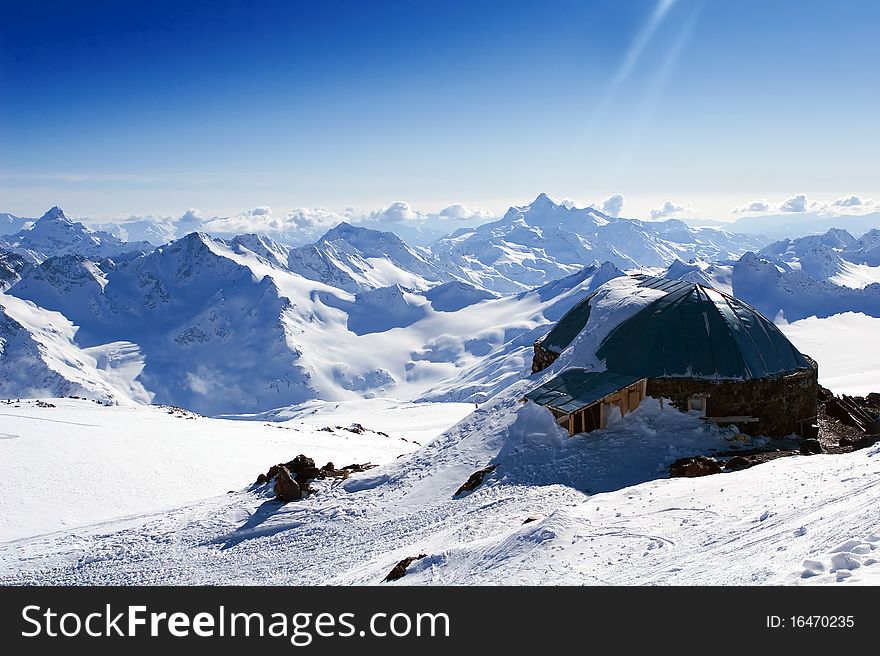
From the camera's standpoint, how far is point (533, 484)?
63.2ft

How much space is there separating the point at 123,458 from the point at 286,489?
1402 cm

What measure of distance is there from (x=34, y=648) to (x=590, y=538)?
9.92 metres

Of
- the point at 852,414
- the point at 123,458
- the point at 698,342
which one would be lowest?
the point at 123,458

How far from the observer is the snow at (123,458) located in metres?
25.8

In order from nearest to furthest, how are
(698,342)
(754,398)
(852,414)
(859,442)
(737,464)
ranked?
1. (737,464)
2. (859,442)
3. (754,398)
4. (698,342)
5. (852,414)

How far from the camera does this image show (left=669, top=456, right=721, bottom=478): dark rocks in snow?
1773 cm

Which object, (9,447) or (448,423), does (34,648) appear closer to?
(9,447)

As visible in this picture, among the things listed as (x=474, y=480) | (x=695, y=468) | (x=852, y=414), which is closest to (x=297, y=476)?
(x=474, y=480)

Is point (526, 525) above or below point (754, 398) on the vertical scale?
below

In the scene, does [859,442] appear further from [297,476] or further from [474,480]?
[297,476]

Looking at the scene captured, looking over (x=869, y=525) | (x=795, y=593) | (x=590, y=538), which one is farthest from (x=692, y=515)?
(x=795, y=593)

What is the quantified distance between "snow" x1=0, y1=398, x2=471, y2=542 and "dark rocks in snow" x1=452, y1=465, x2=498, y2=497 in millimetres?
14481

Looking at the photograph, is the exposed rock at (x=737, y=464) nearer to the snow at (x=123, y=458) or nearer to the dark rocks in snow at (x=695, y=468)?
the dark rocks in snow at (x=695, y=468)

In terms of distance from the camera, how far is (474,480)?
2080 centimetres
